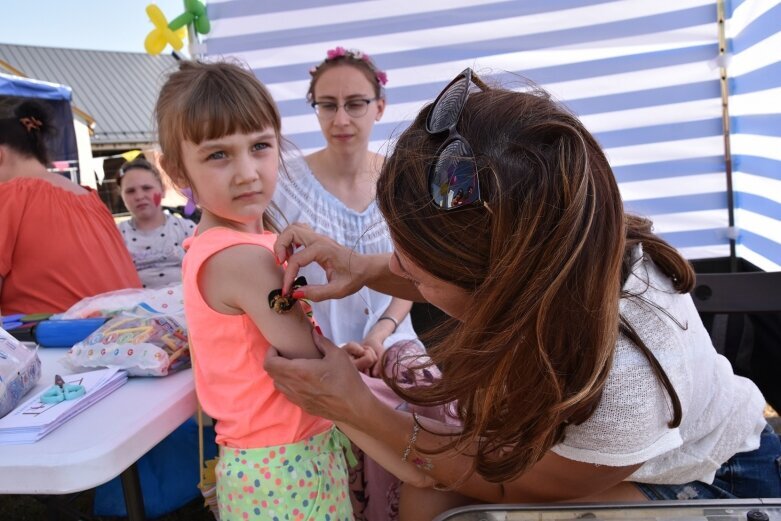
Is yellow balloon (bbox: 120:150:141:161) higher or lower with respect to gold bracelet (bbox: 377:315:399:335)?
higher

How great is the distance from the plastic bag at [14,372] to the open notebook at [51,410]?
0.02 m

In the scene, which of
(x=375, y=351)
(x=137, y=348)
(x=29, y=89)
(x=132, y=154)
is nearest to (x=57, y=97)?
(x=29, y=89)

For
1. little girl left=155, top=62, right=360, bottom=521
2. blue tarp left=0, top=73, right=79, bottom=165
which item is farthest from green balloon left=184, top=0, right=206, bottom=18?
blue tarp left=0, top=73, right=79, bottom=165

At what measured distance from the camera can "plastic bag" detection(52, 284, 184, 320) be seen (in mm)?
1677

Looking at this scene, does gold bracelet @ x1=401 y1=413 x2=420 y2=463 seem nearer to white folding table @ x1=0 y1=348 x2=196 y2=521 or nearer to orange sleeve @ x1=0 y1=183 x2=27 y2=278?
white folding table @ x1=0 y1=348 x2=196 y2=521

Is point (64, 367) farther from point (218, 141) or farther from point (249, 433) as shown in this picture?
point (218, 141)

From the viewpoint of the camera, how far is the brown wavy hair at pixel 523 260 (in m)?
0.90

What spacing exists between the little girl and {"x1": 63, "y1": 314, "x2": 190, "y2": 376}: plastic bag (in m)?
0.13

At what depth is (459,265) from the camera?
3.19ft

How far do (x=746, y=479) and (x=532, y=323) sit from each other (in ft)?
2.41

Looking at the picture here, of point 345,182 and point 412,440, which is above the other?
point 345,182

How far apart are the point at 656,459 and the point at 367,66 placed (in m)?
1.80

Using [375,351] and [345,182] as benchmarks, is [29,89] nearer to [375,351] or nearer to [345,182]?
[345,182]

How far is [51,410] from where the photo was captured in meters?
1.13
